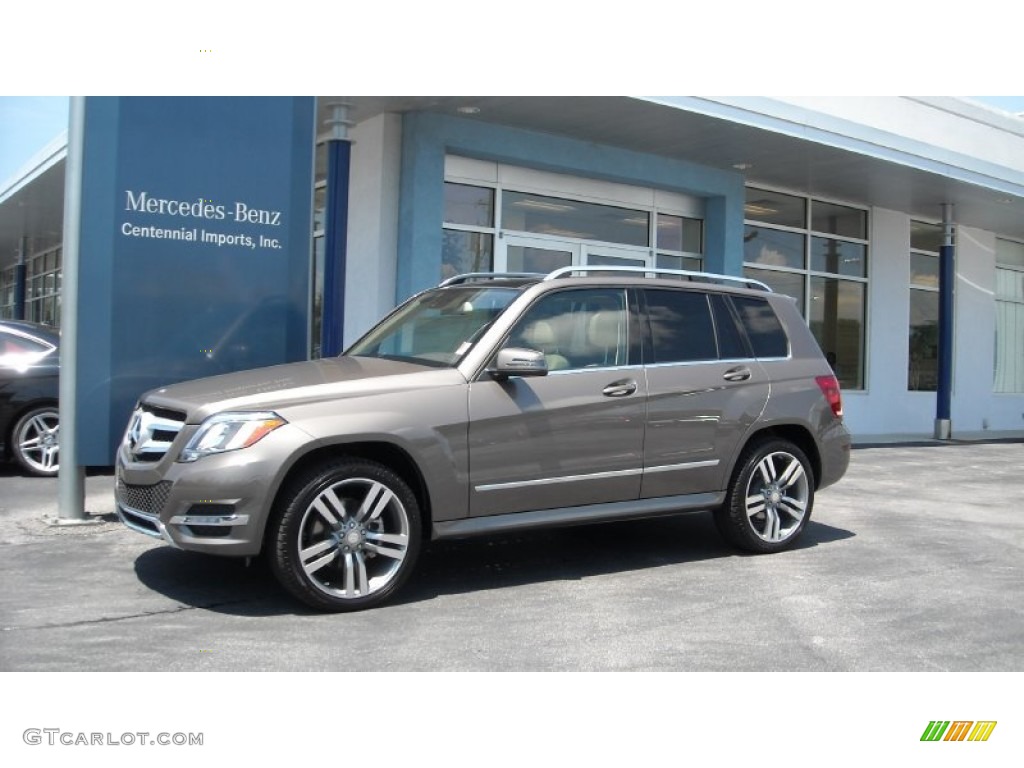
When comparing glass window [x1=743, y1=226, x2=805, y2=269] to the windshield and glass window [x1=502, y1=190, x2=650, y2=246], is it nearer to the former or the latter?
glass window [x1=502, y1=190, x2=650, y2=246]

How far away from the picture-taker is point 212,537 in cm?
473

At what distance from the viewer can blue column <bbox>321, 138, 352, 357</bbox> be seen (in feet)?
33.8

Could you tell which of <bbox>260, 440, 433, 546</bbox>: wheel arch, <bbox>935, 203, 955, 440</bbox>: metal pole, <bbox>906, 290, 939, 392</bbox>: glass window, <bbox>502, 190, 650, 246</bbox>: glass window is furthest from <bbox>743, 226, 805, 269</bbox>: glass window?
<bbox>260, 440, 433, 546</bbox>: wheel arch

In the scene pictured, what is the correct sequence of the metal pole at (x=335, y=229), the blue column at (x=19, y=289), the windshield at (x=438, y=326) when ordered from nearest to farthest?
the windshield at (x=438, y=326) → the metal pole at (x=335, y=229) → the blue column at (x=19, y=289)

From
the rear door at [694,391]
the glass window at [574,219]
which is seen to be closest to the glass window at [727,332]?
the rear door at [694,391]

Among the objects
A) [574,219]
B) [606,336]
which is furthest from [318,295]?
[606,336]

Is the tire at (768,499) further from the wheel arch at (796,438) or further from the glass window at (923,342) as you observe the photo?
the glass window at (923,342)

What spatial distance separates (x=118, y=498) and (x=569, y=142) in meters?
8.68

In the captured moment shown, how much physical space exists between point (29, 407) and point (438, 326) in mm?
5047

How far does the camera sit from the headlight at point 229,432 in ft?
Result: 15.6

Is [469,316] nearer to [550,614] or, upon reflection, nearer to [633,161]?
[550,614]

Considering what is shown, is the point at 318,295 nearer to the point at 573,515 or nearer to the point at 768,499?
the point at 768,499

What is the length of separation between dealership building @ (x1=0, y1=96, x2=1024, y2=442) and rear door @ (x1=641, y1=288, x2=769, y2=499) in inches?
117
